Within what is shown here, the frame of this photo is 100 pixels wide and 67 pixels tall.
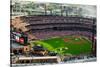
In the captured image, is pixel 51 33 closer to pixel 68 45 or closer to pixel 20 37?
pixel 68 45

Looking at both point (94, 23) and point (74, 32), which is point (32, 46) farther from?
point (94, 23)

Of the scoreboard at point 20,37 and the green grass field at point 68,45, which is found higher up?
the scoreboard at point 20,37

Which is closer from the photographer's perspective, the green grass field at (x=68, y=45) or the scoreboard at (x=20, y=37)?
the scoreboard at (x=20, y=37)

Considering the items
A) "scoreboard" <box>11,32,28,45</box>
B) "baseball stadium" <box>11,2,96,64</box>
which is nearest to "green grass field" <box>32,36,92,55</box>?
"baseball stadium" <box>11,2,96,64</box>

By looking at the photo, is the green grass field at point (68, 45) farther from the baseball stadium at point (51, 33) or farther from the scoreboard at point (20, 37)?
the scoreboard at point (20, 37)

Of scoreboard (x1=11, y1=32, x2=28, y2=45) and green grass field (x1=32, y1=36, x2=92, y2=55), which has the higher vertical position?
scoreboard (x1=11, y1=32, x2=28, y2=45)

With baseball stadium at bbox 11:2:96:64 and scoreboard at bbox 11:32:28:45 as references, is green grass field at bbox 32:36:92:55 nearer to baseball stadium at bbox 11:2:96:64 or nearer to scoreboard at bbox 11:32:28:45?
baseball stadium at bbox 11:2:96:64

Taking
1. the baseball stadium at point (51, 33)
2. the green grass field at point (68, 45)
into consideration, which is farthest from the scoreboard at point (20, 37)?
the green grass field at point (68, 45)
